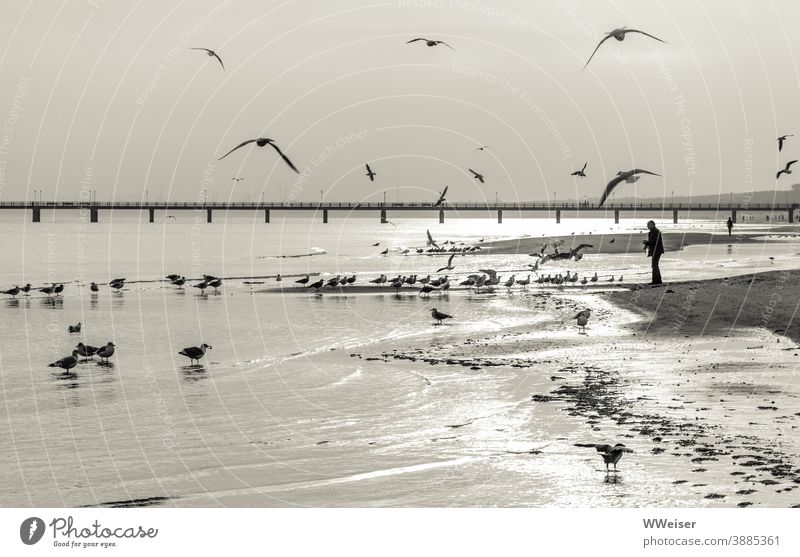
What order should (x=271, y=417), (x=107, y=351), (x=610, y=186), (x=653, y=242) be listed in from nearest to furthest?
(x=271, y=417) < (x=610, y=186) < (x=107, y=351) < (x=653, y=242)

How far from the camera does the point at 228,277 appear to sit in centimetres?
5516

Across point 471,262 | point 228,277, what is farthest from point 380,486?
point 471,262

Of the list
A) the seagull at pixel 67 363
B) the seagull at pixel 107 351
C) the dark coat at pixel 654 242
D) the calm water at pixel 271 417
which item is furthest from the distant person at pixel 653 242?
the seagull at pixel 67 363

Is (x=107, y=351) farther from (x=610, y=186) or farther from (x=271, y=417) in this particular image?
(x=610, y=186)

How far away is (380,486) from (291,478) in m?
1.12

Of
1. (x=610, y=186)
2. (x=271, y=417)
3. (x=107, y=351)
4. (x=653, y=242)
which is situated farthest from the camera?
(x=653, y=242)

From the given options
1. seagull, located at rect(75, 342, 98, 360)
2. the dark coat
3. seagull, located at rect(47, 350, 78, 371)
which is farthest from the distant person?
seagull, located at rect(47, 350, 78, 371)

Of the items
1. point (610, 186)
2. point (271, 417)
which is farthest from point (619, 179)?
point (271, 417)

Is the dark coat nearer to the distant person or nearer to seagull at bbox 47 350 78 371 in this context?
the distant person

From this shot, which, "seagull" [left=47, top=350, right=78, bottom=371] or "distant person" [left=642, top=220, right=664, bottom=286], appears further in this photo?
"distant person" [left=642, top=220, right=664, bottom=286]

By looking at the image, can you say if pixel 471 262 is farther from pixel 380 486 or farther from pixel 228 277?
pixel 380 486
